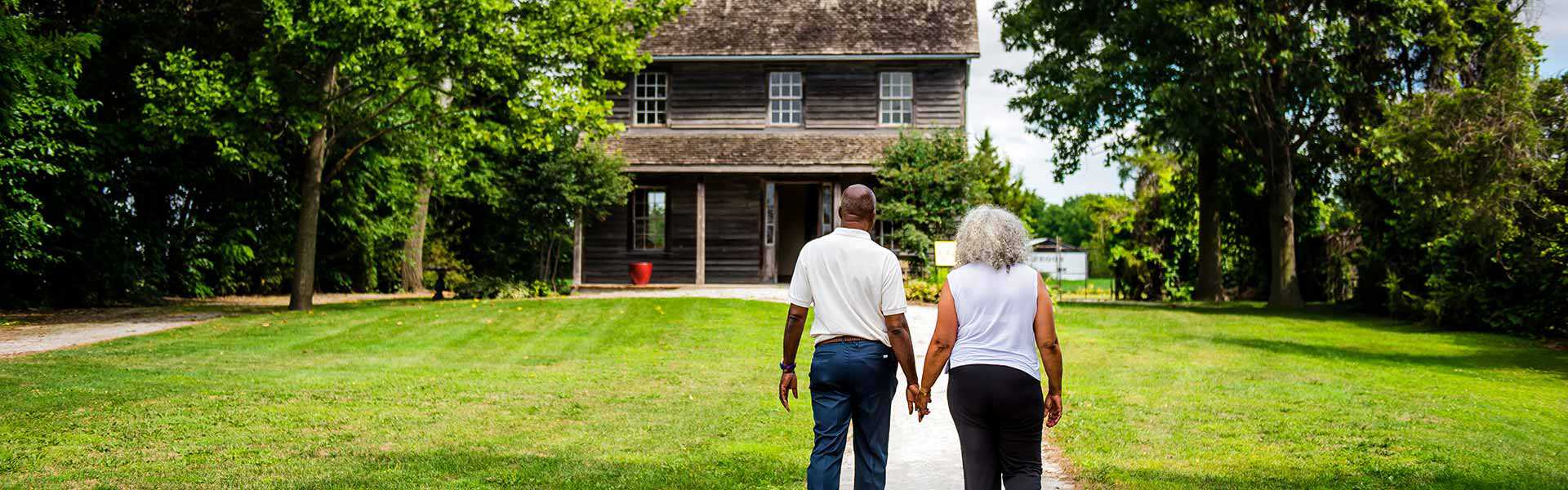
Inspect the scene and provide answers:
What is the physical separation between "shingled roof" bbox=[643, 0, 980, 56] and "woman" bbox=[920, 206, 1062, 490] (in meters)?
22.4

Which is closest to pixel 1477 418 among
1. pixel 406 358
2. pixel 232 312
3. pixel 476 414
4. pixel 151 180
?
pixel 476 414

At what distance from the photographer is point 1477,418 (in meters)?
9.12

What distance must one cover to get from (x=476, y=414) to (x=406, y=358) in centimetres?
445

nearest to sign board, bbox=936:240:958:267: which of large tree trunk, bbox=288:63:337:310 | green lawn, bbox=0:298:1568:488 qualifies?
green lawn, bbox=0:298:1568:488

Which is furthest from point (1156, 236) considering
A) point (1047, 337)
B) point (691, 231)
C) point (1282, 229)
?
point (1047, 337)

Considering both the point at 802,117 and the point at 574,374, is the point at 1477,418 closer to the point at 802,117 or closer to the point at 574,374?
the point at 574,374

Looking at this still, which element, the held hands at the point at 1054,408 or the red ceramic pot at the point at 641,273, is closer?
the held hands at the point at 1054,408

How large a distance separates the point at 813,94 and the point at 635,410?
753 inches

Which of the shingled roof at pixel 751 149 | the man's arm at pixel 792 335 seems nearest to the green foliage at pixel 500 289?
the shingled roof at pixel 751 149

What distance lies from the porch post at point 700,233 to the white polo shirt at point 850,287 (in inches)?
828

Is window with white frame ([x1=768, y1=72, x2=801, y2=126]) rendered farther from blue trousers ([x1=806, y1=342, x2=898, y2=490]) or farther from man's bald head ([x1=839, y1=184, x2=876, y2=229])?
blue trousers ([x1=806, y1=342, x2=898, y2=490])

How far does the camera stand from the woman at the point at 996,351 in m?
4.66

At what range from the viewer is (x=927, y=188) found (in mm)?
23156

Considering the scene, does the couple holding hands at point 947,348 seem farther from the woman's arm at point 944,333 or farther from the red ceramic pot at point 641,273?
the red ceramic pot at point 641,273
